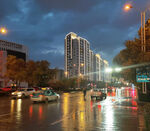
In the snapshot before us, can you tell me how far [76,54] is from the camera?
163125 millimetres

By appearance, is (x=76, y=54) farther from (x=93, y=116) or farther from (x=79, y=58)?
(x=93, y=116)

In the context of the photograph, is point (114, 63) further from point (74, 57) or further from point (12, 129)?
point (74, 57)

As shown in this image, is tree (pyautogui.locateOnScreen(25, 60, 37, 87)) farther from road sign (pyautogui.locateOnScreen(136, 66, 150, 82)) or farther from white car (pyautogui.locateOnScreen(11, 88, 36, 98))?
road sign (pyautogui.locateOnScreen(136, 66, 150, 82))

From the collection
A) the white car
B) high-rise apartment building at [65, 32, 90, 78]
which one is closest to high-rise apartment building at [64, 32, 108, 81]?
high-rise apartment building at [65, 32, 90, 78]

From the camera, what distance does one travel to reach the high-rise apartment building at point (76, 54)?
164 m

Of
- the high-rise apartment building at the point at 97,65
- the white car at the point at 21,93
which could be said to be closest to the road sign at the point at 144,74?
the white car at the point at 21,93

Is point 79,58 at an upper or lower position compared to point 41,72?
upper

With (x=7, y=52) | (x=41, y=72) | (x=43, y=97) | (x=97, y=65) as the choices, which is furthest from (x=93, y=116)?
(x=97, y=65)

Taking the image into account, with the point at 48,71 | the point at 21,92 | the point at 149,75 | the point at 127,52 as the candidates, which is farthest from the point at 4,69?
the point at 149,75

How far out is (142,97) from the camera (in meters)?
26.6

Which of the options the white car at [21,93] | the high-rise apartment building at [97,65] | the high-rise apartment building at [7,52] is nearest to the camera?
the white car at [21,93]

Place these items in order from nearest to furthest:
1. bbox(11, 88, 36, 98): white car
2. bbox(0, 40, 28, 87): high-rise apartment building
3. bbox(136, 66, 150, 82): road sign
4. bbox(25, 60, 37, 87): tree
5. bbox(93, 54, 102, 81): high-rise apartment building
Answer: bbox(136, 66, 150, 82): road sign
bbox(11, 88, 36, 98): white car
bbox(0, 40, 28, 87): high-rise apartment building
bbox(25, 60, 37, 87): tree
bbox(93, 54, 102, 81): high-rise apartment building

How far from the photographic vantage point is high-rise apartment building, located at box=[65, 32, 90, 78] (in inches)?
6437

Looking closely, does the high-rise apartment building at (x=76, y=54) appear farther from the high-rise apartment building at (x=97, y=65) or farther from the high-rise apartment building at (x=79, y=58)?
the high-rise apartment building at (x=97, y=65)
